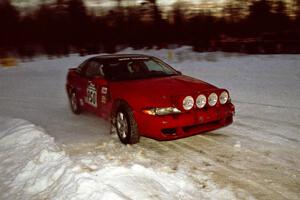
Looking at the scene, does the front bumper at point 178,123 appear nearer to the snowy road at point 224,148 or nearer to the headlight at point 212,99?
the headlight at point 212,99

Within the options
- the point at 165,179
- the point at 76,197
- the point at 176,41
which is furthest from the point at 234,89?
the point at 176,41

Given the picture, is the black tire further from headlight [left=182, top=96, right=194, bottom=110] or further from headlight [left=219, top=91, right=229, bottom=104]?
headlight [left=219, top=91, right=229, bottom=104]

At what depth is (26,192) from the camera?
148 inches

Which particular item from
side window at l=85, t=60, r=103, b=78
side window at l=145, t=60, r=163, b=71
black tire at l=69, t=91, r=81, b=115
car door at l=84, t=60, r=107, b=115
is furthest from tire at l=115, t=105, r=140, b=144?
black tire at l=69, t=91, r=81, b=115

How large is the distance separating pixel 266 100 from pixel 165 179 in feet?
17.3

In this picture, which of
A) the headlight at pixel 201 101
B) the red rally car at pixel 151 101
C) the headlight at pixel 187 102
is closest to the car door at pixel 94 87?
the red rally car at pixel 151 101

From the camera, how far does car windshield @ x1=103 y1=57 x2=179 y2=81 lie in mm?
5656

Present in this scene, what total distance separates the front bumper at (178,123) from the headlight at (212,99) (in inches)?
3.0

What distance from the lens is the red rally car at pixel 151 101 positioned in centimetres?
454

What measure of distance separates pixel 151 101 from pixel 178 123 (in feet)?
1.67

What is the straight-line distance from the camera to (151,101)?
181 inches

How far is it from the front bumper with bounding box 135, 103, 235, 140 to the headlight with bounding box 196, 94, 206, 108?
0.07 meters

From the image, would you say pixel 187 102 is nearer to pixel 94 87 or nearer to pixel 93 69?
pixel 94 87

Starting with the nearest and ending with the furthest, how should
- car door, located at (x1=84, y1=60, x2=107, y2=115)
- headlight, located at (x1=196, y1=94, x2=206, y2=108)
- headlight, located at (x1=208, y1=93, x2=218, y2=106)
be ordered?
headlight, located at (x1=196, y1=94, x2=206, y2=108), headlight, located at (x1=208, y1=93, x2=218, y2=106), car door, located at (x1=84, y1=60, x2=107, y2=115)
